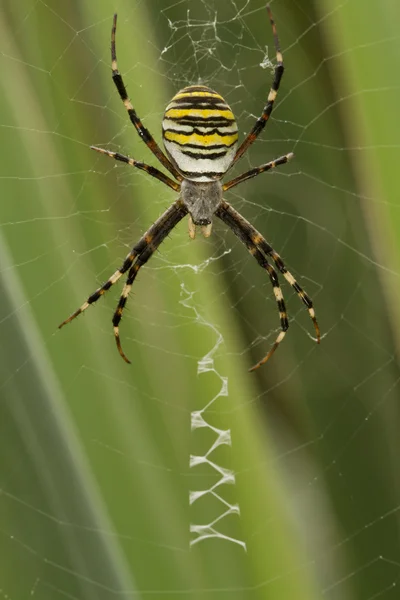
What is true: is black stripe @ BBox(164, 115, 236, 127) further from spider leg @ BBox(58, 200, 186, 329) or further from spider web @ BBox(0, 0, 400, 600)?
spider leg @ BBox(58, 200, 186, 329)

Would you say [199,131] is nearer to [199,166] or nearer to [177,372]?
[199,166]

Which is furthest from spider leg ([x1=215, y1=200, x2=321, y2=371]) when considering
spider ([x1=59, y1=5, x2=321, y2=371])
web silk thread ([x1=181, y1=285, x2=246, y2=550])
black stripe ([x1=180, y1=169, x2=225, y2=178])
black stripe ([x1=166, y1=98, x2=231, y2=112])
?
web silk thread ([x1=181, y1=285, x2=246, y2=550])

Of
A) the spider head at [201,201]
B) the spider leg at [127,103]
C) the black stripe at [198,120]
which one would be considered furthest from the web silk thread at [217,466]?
the spider head at [201,201]

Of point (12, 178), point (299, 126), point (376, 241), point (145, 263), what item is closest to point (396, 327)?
point (376, 241)

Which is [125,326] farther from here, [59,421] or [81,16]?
[81,16]

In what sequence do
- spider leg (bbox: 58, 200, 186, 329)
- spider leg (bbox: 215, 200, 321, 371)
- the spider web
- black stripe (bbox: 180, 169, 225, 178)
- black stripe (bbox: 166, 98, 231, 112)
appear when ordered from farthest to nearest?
spider leg (bbox: 215, 200, 321, 371)
spider leg (bbox: 58, 200, 186, 329)
black stripe (bbox: 180, 169, 225, 178)
black stripe (bbox: 166, 98, 231, 112)
the spider web

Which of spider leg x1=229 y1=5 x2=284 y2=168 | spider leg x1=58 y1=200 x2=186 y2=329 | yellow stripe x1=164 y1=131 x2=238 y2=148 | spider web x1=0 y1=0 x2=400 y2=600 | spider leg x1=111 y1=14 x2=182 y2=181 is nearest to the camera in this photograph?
spider web x1=0 y1=0 x2=400 y2=600

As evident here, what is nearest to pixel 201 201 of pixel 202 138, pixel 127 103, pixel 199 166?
pixel 199 166

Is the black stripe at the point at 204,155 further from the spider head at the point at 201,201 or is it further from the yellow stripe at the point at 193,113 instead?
the spider head at the point at 201,201
